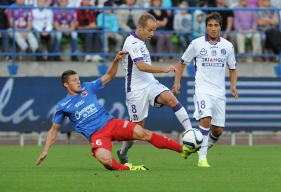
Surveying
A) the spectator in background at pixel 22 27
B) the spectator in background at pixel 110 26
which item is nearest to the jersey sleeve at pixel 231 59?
the spectator in background at pixel 110 26

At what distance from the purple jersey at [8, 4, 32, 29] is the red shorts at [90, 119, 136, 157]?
9.66 m

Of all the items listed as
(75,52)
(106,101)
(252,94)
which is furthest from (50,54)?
(252,94)

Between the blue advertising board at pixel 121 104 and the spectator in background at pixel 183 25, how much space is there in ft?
5.30

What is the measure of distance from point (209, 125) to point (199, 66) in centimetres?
102

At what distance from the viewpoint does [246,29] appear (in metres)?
21.0

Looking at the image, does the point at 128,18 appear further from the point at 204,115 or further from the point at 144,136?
the point at 144,136

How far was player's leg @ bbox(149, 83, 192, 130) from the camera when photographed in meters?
11.8

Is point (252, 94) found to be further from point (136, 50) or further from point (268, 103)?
point (136, 50)

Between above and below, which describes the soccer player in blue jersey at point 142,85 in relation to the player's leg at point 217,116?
above

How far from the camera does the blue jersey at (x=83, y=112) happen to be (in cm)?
1097

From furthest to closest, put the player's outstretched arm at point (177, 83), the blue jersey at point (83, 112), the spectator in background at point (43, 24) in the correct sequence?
the spectator in background at point (43, 24) → the player's outstretched arm at point (177, 83) → the blue jersey at point (83, 112)

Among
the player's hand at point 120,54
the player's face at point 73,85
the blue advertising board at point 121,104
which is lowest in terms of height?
the blue advertising board at point 121,104

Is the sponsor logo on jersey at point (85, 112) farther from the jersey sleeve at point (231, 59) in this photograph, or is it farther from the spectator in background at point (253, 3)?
the spectator in background at point (253, 3)

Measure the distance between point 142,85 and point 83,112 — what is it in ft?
4.70
